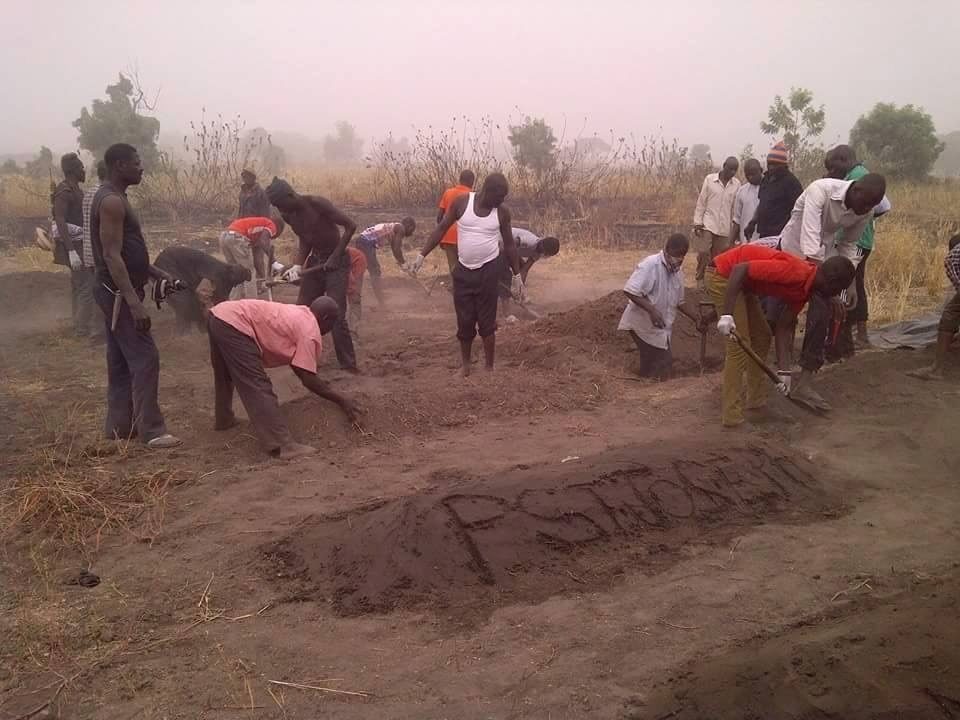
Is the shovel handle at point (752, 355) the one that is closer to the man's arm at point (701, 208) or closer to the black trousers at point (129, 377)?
the black trousers at point (129, 377)

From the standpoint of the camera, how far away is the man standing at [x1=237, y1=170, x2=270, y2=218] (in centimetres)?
909

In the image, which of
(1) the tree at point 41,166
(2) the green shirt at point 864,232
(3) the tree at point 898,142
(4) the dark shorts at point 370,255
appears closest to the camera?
(2) the green shirt at point 864,232

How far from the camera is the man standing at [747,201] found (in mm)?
8055

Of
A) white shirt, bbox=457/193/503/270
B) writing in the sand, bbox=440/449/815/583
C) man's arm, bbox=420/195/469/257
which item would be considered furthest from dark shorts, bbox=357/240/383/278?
writing in the sand, bbox=440/449/815/583

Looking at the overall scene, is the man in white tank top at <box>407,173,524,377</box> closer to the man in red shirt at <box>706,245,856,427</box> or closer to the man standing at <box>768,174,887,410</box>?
the man in red shirt at <box>706,245,856,427</box>

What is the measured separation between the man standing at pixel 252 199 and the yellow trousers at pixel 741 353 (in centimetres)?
551

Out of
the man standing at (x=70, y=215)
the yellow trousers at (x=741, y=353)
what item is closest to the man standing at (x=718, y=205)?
the yellow trousers at (x=741, y=353)

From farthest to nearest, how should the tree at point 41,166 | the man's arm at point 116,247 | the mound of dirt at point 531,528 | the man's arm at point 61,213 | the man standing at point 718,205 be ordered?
the tree at point 41,166 < the man standing at point 718,205 < the man's arm at point 61,213 < the man's arm at point 116,247 < the mound of dirt at point 531,528

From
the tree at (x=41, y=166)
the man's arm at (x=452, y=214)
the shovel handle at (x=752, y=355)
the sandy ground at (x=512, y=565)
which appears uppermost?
the tree at (x=41, y=166)

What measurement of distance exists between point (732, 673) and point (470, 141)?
15528mm

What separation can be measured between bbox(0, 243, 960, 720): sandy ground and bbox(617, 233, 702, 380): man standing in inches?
24.4

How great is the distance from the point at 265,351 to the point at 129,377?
0.94 meters

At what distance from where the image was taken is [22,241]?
13.0 meters

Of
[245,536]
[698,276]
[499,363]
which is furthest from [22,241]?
[245,536]
